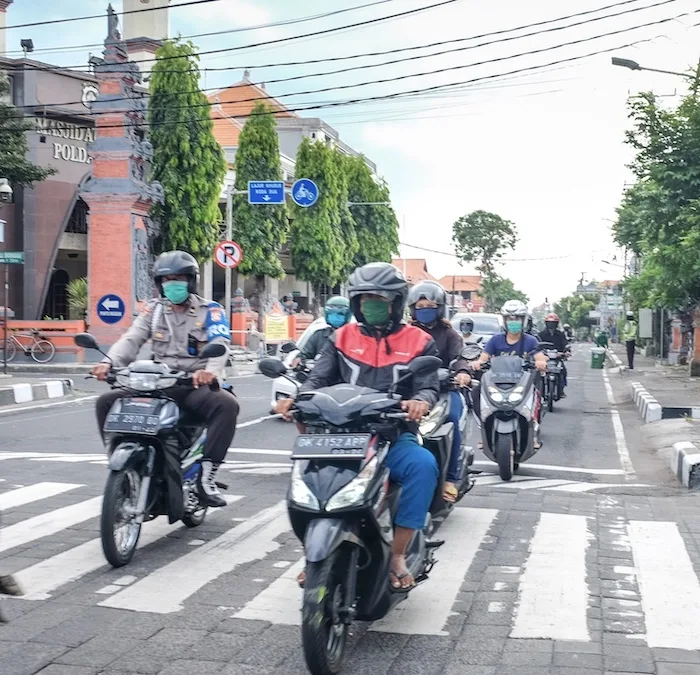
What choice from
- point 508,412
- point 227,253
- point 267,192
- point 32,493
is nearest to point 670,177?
point 227,253

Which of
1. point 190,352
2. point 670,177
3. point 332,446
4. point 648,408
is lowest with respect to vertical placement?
point 648,408

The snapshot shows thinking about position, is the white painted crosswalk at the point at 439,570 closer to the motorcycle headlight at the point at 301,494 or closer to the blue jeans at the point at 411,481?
the blue jeans at the point at 411,481

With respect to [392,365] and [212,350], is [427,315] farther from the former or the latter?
[392,365]

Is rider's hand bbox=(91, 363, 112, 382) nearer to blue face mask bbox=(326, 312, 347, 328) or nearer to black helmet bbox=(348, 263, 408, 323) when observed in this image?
black helmet bbox=(348, 263, 408, 323)

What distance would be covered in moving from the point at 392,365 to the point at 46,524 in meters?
3.32

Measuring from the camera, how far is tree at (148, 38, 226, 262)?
1444 inches

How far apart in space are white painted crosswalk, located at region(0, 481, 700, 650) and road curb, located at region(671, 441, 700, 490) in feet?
7.37

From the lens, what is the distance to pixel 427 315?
769 centimetres

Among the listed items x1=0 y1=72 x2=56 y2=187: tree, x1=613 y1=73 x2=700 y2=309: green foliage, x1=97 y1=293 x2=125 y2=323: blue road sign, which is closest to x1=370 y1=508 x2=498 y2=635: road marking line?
x1=97 y1=293 x2=125 y2=323: blue road sign

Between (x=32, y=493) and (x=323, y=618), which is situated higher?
(x=323, y=618)

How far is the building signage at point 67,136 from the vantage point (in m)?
35.9

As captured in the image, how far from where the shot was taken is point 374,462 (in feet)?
14.8

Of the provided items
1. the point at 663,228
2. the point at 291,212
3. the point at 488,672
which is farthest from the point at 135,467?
the point at 291,212

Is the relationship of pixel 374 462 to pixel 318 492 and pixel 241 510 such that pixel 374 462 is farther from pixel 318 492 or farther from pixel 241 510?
pixel 241 510
